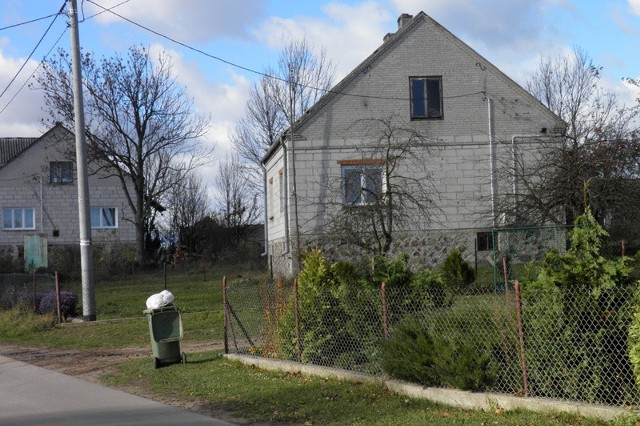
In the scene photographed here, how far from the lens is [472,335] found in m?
9.88

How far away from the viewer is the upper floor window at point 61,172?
158ft

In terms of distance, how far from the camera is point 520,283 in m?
9.66

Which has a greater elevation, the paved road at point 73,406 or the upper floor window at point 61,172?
the upper floor window at point 61,172

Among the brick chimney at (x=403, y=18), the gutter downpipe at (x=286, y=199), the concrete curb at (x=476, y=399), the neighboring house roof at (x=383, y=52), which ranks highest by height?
the brick chimney at (x=403, y=18)

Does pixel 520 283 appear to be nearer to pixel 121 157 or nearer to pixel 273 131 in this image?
pixel 121 157

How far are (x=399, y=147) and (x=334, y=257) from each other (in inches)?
183

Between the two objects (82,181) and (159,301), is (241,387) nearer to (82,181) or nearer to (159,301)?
(159,301)

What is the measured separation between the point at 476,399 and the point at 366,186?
667 inches

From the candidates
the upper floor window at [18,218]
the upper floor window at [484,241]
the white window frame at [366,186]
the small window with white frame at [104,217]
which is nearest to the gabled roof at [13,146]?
the upper floor window at [18,218]

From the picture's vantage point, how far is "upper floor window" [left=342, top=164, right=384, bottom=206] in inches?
977

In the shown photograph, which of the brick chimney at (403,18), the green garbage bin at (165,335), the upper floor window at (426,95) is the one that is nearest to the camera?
the green garbage bin at (165,335)

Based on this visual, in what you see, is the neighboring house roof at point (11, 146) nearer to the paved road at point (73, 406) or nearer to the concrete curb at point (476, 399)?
the paved road at point (73, 406)

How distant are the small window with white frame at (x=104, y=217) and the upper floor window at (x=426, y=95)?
83.6 ft

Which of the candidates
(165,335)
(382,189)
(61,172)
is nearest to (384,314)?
(165,335)
